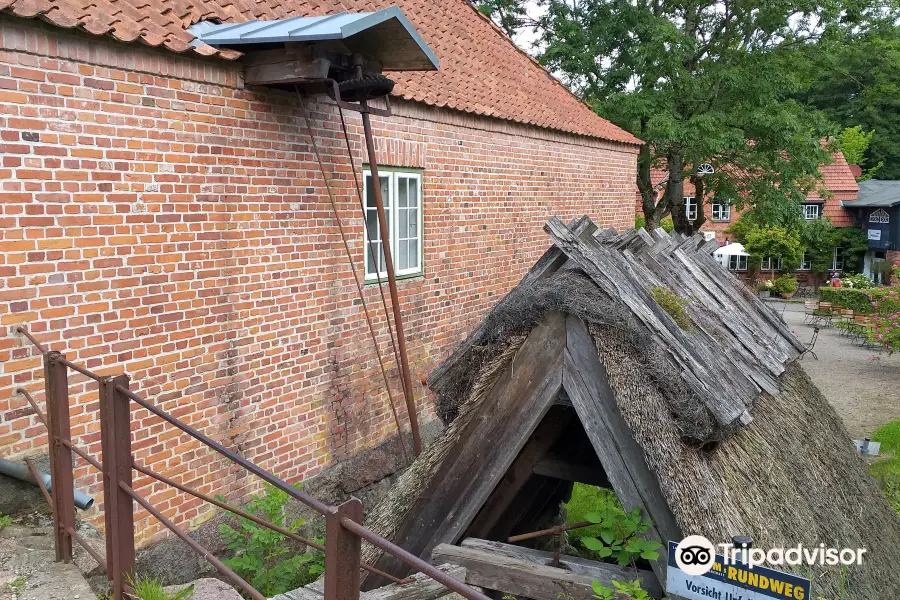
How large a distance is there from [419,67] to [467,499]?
400 centimetres

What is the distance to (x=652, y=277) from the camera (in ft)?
17.1

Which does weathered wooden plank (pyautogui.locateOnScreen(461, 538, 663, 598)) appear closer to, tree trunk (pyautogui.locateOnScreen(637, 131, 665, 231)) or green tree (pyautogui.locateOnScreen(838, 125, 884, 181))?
tree trunk (pyautogui.locateOnScreen(637, 131, 665, 231))

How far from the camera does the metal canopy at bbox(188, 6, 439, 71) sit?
5.27 metres

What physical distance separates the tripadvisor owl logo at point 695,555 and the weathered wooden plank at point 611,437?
20 cm

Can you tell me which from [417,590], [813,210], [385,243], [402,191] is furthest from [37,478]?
[813,210]

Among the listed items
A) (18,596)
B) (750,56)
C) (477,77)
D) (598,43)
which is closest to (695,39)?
(750,56)

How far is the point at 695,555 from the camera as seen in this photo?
352cm

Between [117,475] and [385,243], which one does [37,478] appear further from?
[385,243]

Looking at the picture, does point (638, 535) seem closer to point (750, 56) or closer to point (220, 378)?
point (220, 378)

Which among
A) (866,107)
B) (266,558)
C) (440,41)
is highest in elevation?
(866,107)

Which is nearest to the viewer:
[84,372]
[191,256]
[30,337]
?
[84,372]

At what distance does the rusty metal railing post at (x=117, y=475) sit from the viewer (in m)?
3.22

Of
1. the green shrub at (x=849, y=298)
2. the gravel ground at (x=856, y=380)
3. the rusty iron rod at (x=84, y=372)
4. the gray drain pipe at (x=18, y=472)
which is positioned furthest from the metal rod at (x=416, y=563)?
the green shrub at (x=849, y=298)

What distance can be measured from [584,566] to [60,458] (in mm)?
2941
